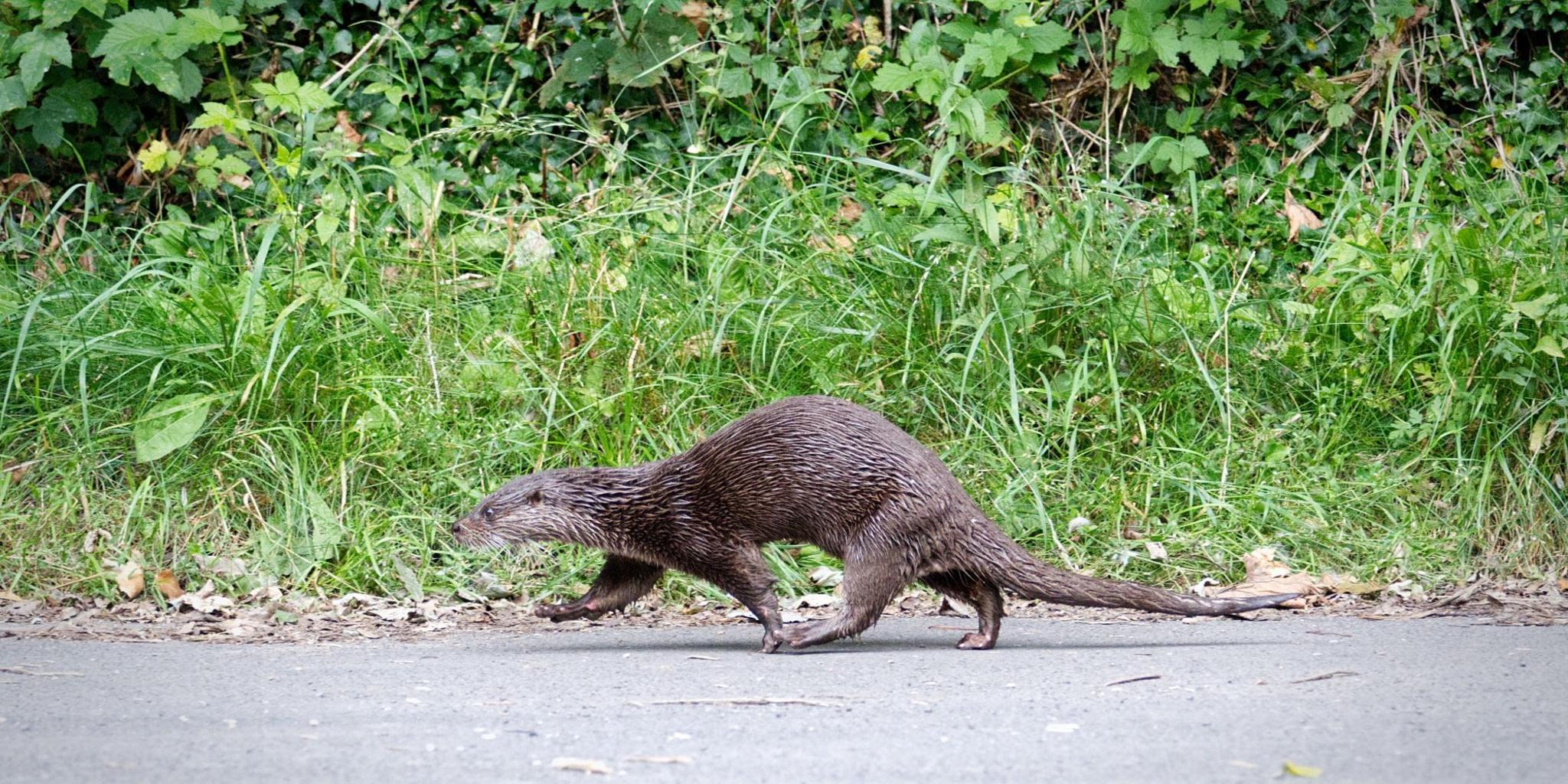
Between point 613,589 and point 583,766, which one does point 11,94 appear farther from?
point 583,766

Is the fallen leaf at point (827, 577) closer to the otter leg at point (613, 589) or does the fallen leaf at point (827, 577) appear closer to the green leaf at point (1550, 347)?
the otter leg at point (613, 589)

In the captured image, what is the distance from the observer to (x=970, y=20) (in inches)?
321

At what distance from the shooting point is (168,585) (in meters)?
5.50

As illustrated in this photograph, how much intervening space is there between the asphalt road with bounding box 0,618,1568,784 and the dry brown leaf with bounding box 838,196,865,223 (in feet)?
8.48

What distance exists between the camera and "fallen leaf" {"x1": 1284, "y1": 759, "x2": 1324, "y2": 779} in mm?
2910

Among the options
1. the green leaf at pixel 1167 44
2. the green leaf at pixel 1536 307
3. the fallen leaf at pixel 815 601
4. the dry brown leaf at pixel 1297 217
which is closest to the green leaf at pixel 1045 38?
the green leaf at pixel 1167 44

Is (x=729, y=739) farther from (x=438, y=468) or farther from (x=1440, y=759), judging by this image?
(x=438, y=468)

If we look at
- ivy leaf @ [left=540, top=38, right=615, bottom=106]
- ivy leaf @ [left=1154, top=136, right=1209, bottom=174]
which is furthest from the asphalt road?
ivy leaf @ [left=540, top=38, right=615, bottom=106]

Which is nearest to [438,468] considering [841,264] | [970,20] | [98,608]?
[98,608]

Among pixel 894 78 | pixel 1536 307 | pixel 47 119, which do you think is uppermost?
pixel 894 78

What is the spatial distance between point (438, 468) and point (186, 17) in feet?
10.4

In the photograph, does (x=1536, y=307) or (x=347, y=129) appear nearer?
A: (x=1536, y=307)

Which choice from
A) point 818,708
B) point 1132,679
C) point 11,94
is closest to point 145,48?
point 11,94

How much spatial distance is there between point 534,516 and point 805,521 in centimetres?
84
